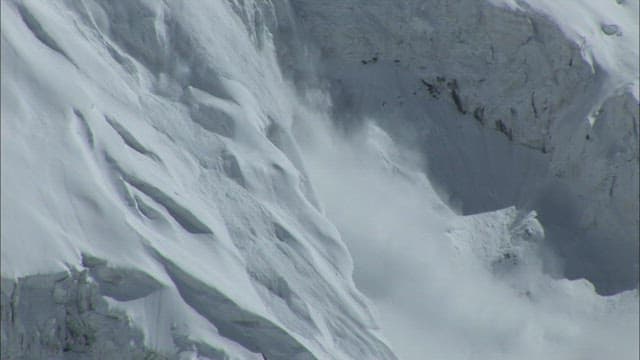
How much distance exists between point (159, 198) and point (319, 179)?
2.93 m

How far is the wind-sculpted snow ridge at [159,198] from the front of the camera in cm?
1100

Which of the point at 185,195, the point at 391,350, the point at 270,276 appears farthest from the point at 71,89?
the point at 391,350

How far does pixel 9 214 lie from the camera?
10.7 metres

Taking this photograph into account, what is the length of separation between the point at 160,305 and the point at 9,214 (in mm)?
1409

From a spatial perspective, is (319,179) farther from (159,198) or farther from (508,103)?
(159,198)

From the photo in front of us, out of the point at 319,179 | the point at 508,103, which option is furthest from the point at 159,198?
the point at 508,103

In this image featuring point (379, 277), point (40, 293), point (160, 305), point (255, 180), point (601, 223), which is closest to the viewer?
point (40, 293)

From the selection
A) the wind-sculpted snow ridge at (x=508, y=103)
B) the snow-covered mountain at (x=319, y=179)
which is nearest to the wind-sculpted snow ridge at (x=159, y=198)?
the snow-covered mountain at (x=319, y=179)

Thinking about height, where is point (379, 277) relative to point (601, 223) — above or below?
above

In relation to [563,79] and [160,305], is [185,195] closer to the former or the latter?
[160,305]

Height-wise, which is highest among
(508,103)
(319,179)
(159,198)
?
(159,198)

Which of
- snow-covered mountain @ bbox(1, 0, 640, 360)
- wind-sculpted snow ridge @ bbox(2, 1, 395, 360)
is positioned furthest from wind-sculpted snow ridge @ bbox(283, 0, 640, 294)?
wind-sculpted snow ridge @ bbox(2, 1, 395, 360)

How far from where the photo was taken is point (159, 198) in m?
12.0

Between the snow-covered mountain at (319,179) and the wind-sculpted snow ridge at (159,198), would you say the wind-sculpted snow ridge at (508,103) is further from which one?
the wind-sculpted snow ridge at (159,198)
